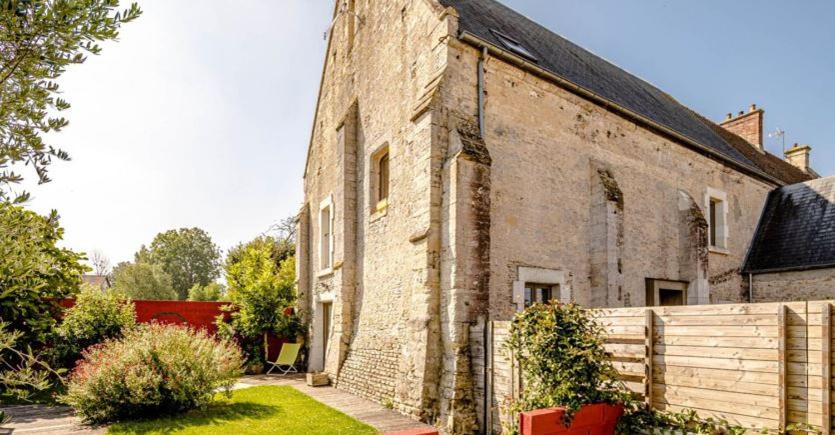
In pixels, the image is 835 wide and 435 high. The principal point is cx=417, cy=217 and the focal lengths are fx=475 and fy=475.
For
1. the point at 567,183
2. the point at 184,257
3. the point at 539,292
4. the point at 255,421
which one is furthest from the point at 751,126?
the point at 184,257

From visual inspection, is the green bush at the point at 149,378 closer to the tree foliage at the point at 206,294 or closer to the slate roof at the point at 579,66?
the slate roof at the point at 579,66

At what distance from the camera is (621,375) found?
19.8 feet

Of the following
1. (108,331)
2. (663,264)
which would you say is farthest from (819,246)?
(108,331)

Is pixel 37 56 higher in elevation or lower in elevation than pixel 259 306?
higher

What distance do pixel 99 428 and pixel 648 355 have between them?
8477 millimetres

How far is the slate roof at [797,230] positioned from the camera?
14312 mm

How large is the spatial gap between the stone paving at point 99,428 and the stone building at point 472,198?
0.34 meters

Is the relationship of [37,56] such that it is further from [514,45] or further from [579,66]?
[579,66]

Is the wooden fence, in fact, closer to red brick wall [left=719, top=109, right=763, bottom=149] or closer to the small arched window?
the small arched window

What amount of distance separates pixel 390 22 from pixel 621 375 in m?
9.09

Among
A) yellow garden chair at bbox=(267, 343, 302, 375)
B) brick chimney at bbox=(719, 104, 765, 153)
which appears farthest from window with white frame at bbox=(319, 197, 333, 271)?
brick chimney at bbox=(719, 104, 765, 153)

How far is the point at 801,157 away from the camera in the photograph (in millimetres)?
25500

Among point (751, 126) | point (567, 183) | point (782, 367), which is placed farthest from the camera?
point (751, 126)

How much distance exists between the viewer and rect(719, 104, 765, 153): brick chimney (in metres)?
22.2
